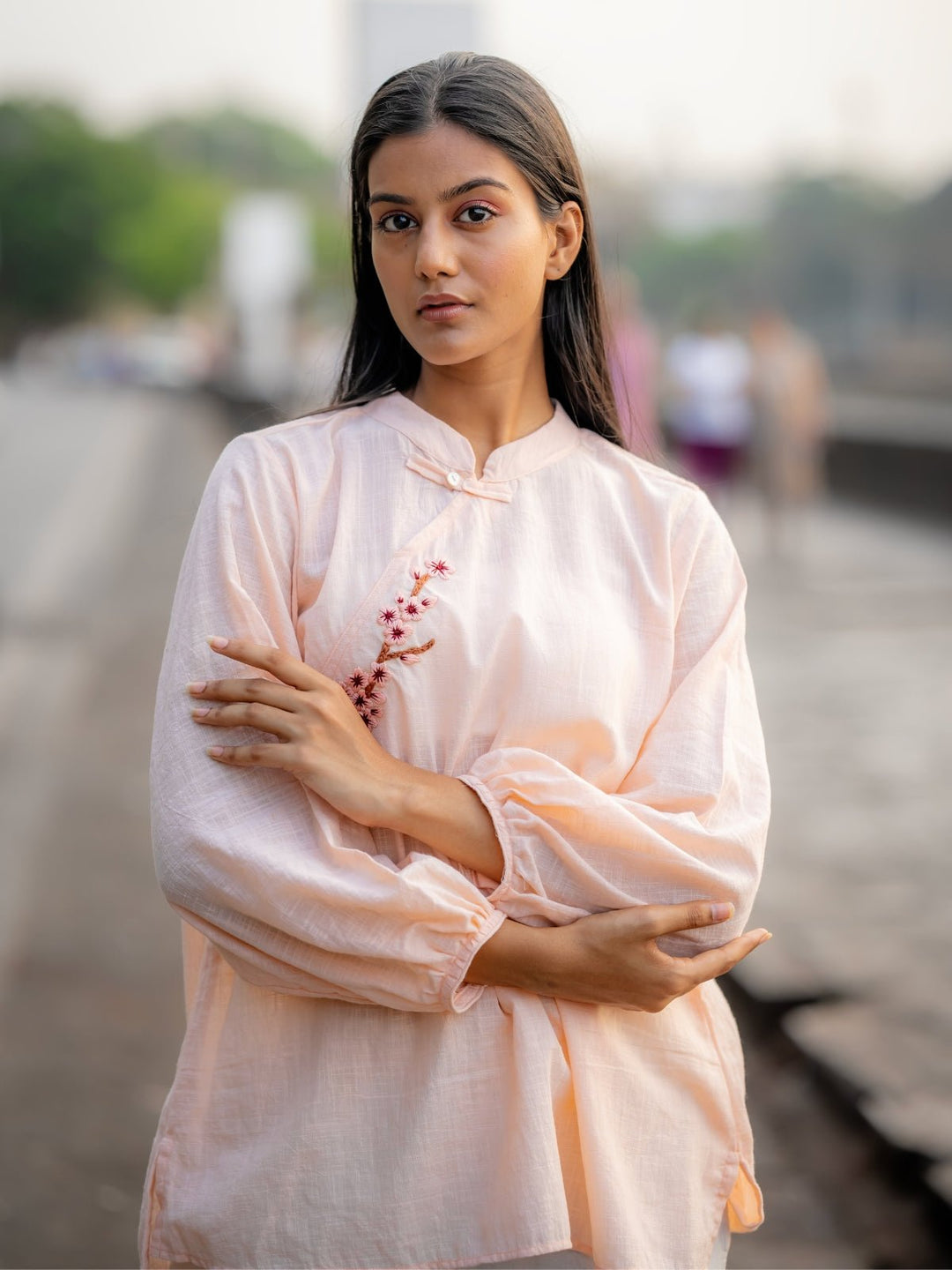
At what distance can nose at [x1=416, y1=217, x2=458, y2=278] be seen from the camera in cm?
165

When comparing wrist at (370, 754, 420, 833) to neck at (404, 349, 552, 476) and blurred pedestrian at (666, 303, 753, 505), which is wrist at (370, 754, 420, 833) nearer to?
neck at (404, 349, 552, 476)

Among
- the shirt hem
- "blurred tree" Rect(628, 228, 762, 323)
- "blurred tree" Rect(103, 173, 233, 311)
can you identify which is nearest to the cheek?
the shirt hem

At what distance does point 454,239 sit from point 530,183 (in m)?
0.12

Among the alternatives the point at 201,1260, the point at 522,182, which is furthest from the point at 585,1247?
the point at 522,182

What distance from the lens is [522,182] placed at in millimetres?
1700

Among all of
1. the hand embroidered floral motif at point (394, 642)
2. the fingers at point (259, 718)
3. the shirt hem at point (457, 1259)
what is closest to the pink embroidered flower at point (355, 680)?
the hand embroidered floral motif at point (394, 642)

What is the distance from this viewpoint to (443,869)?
163 centimetres

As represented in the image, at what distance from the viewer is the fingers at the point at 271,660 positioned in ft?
5.27

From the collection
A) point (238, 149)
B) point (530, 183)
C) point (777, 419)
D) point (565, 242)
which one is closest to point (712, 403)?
point (777, 419)

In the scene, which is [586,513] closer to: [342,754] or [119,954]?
[342,754]

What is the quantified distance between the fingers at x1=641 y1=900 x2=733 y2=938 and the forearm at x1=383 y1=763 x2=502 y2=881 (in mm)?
173

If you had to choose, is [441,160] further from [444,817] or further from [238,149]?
[238,149]

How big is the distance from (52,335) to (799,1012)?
9345cm

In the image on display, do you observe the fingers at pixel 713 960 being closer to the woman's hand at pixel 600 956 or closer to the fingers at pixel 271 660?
the woman's hand at pixel 600 956
